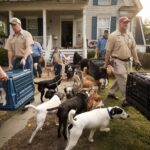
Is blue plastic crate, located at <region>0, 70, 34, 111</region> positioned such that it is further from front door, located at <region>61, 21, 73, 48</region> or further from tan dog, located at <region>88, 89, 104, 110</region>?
front door, located at <region>61, 21, 73, 48</region>

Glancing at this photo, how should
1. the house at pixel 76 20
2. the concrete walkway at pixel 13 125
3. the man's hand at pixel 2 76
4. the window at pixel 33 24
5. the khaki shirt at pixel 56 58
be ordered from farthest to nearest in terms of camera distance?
the window at pixel 33 24, the house at pixel 76 20, the khaki shirt at pixel 56 58, the concrete walkway at pixel 13 125, the man's hand at pixel 2 76

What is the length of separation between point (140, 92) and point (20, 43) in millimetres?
3202

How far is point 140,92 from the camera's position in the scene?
406 centimetres

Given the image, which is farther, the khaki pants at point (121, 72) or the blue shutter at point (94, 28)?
the blue shutter at point (94, 28)

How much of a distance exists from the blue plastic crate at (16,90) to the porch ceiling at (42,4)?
1407 cm

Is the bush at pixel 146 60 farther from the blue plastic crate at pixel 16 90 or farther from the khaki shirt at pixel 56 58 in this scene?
the blue plastic crate at pixel 16 90

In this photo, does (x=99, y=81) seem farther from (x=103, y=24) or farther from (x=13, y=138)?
(x=103, y=24)

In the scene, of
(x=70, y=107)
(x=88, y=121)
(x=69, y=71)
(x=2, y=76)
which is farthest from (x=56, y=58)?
(x=88, y=121)

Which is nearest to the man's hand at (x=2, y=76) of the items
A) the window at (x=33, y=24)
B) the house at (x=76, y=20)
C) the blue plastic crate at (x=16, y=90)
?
the blue plastic crate at (x=16, y=90)

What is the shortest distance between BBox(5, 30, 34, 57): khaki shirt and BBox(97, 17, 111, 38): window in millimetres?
16130

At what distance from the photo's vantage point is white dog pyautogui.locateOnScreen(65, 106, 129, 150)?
3977mm

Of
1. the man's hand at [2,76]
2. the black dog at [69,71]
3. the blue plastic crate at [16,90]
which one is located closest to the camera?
the man's hand at [2,76]

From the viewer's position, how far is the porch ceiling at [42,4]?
740 inches

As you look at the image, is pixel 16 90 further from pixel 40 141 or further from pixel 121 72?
pixel 121 72
